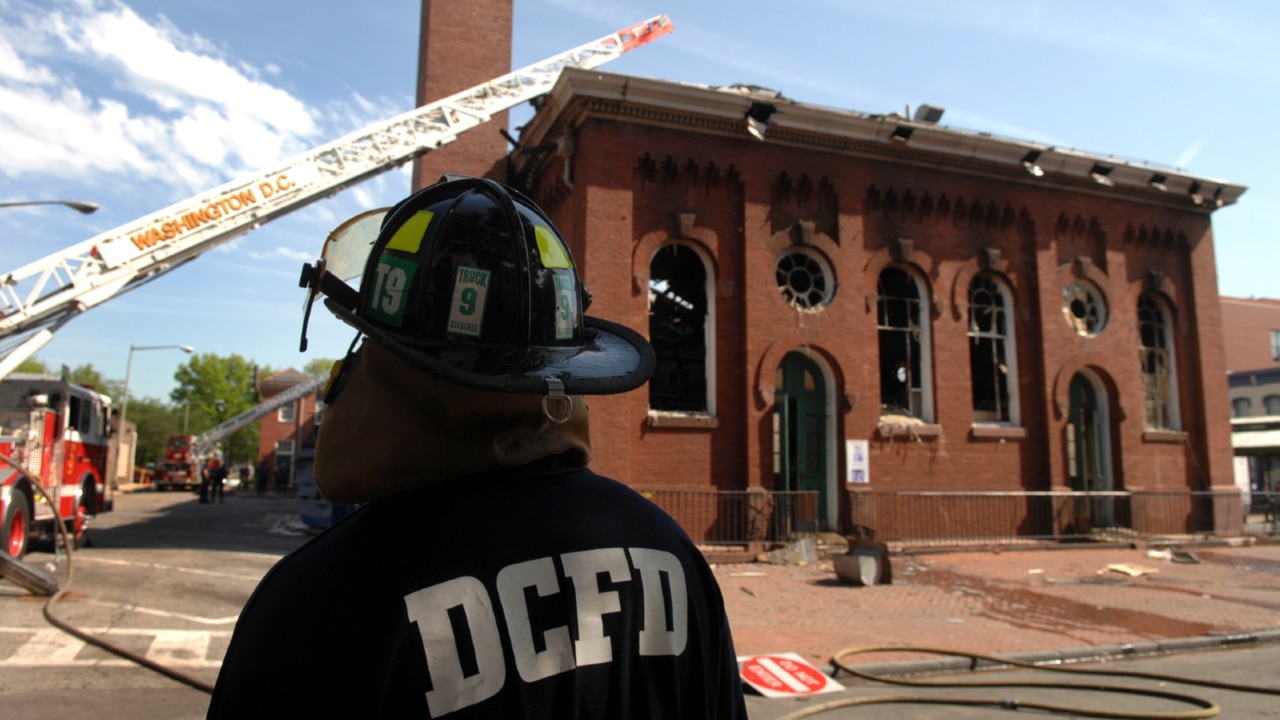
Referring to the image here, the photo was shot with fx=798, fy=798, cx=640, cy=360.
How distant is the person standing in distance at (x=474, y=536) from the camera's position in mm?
1238

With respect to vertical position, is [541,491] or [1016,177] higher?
[1016,177]

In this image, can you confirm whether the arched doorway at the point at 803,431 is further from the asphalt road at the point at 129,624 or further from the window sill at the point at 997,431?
the asphalt road at the point at 129,624

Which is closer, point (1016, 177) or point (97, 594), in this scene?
point (97, 594)

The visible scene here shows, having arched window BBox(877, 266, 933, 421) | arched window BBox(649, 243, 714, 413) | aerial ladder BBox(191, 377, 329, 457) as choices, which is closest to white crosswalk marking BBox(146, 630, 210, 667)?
arched window BBox(649, 243, 714, 413)

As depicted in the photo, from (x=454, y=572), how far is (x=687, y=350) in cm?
1582

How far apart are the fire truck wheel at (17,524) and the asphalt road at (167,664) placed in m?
0.54

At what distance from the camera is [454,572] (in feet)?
4.24

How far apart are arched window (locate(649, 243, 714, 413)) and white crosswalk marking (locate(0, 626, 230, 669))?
9944 millimetres

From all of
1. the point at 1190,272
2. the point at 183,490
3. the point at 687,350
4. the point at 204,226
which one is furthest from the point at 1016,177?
the point at 183,490

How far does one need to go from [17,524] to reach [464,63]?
56.6 feet

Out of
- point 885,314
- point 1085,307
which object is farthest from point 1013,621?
point 1085,307

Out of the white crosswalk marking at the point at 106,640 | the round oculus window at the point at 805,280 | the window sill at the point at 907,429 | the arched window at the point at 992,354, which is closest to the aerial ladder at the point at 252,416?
the round oculus window at the point at 805,280

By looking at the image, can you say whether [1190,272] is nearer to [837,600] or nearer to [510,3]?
[837,600]

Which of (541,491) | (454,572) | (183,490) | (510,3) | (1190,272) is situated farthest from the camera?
(183,490)
